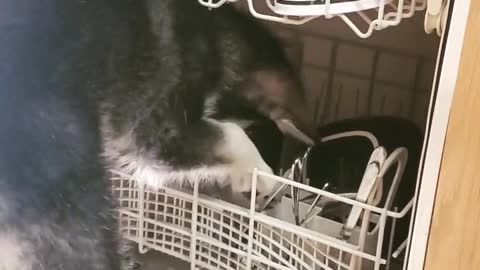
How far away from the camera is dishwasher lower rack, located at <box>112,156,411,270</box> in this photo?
2.82ft

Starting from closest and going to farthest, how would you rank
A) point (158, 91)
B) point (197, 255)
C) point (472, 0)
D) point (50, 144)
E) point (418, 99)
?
point (472, 0) < point (50, 144) < point (158, 91) < point (197, 255) < point (418, 99)

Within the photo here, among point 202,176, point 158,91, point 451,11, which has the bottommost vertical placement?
point 202,176

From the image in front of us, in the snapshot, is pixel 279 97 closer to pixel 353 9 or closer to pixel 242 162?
pixel 242 162

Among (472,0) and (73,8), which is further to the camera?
(73,8)

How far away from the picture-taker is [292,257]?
911 mm

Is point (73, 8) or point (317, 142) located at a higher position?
point (73, 8)

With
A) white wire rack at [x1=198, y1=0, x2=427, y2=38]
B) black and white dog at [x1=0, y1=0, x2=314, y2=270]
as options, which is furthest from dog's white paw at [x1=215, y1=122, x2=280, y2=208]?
white wire rack at [x1=198, y1=0, x2=427, y2=38]

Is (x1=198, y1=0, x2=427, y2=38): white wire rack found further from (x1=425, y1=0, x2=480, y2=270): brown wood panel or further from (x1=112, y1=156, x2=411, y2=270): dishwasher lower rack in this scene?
(x1=112, y1=156, x2=411, y2=270): dishwasher lower rack

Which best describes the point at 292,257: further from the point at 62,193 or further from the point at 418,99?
the point at 418,99

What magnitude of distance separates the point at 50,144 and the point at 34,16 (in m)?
0.12

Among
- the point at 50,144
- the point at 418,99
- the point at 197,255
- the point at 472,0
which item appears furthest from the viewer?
the point at 418,99

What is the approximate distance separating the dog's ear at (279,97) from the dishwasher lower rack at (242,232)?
10 centimetres

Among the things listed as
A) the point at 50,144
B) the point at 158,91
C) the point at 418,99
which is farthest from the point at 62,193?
the point at 418,99

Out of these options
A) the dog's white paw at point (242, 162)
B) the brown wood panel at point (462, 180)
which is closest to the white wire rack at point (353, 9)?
the brown wood panel at point (462, 180)
